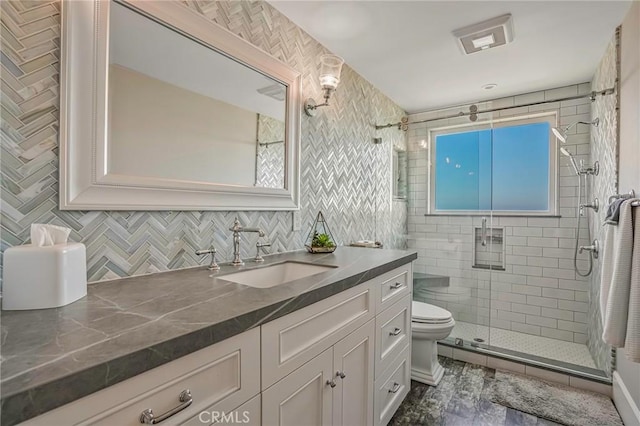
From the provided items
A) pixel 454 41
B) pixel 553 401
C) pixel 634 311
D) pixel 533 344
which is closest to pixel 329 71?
→ pixel 454 41

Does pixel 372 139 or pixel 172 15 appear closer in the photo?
pixel 172 15

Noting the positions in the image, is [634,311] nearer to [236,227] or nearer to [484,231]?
[484,231]

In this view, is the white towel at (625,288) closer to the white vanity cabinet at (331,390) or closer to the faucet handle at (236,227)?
the white vanity cabinet at (331,390)

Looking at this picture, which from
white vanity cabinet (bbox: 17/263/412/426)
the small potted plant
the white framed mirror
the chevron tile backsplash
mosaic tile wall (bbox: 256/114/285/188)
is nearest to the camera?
white vanity cabinet (bbox: 17/263/412/426)

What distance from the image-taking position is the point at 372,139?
2.88 meters

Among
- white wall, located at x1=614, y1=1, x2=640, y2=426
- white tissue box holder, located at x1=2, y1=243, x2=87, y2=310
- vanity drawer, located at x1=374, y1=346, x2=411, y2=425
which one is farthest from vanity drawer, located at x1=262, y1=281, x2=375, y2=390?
white wall, located at x1=614, y1=1, x2=640, y2=426

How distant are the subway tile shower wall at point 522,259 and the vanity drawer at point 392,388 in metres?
1.18

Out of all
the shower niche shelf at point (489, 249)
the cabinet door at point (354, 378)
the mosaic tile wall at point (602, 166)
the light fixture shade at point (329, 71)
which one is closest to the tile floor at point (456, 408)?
the cabinet door at point (354, 378)

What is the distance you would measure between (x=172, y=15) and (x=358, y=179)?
175 cm

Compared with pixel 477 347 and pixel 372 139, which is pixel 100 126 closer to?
pixel 372 139

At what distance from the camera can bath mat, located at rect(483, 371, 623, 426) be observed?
6.03ft

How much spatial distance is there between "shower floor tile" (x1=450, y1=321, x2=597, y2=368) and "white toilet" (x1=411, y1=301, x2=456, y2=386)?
0.56 metres

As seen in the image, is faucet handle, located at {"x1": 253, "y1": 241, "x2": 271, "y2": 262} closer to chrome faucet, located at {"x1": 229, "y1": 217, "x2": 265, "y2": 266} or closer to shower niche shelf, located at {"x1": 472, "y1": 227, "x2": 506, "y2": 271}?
chrome faucet, located at {"x1": 229, "y1": 217, "x2": 265, "y2": 266}

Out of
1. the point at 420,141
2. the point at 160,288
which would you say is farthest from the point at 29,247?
the point at 420,141
